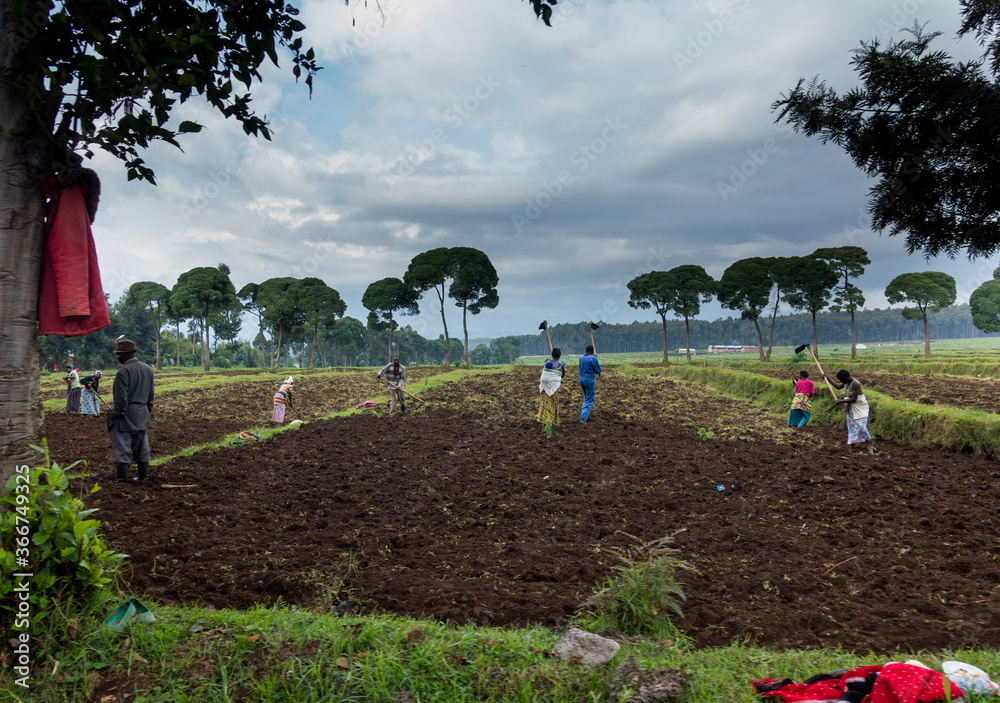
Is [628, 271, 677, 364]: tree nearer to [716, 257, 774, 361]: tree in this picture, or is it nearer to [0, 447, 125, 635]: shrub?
[716, 257, 774, 361]: tree

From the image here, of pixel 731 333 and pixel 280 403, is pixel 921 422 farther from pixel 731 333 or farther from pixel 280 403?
pixel 731 333

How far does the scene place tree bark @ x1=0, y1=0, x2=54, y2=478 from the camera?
346 cm

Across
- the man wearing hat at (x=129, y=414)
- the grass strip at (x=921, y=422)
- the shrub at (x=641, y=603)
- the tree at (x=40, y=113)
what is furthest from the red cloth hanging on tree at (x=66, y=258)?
the grass strip at (x=921, y=422)

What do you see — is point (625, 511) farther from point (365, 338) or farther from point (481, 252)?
point (365, 338)

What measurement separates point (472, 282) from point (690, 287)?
2216 cm

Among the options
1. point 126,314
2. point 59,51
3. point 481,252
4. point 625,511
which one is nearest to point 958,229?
point 625,511

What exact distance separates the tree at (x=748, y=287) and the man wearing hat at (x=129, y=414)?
51.7 metres

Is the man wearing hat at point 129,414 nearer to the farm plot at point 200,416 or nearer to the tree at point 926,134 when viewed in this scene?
the farm plot at point 200,416

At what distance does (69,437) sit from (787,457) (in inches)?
620

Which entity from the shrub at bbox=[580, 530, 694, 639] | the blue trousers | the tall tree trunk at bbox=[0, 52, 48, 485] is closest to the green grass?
the shrub at bbox=[580, 530, 694, 639]

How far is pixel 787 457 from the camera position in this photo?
33.0 feet

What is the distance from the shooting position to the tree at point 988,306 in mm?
54031

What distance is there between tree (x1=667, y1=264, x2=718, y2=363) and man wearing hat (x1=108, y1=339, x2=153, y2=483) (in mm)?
51080

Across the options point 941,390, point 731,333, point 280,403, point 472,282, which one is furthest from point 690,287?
point 731,333
